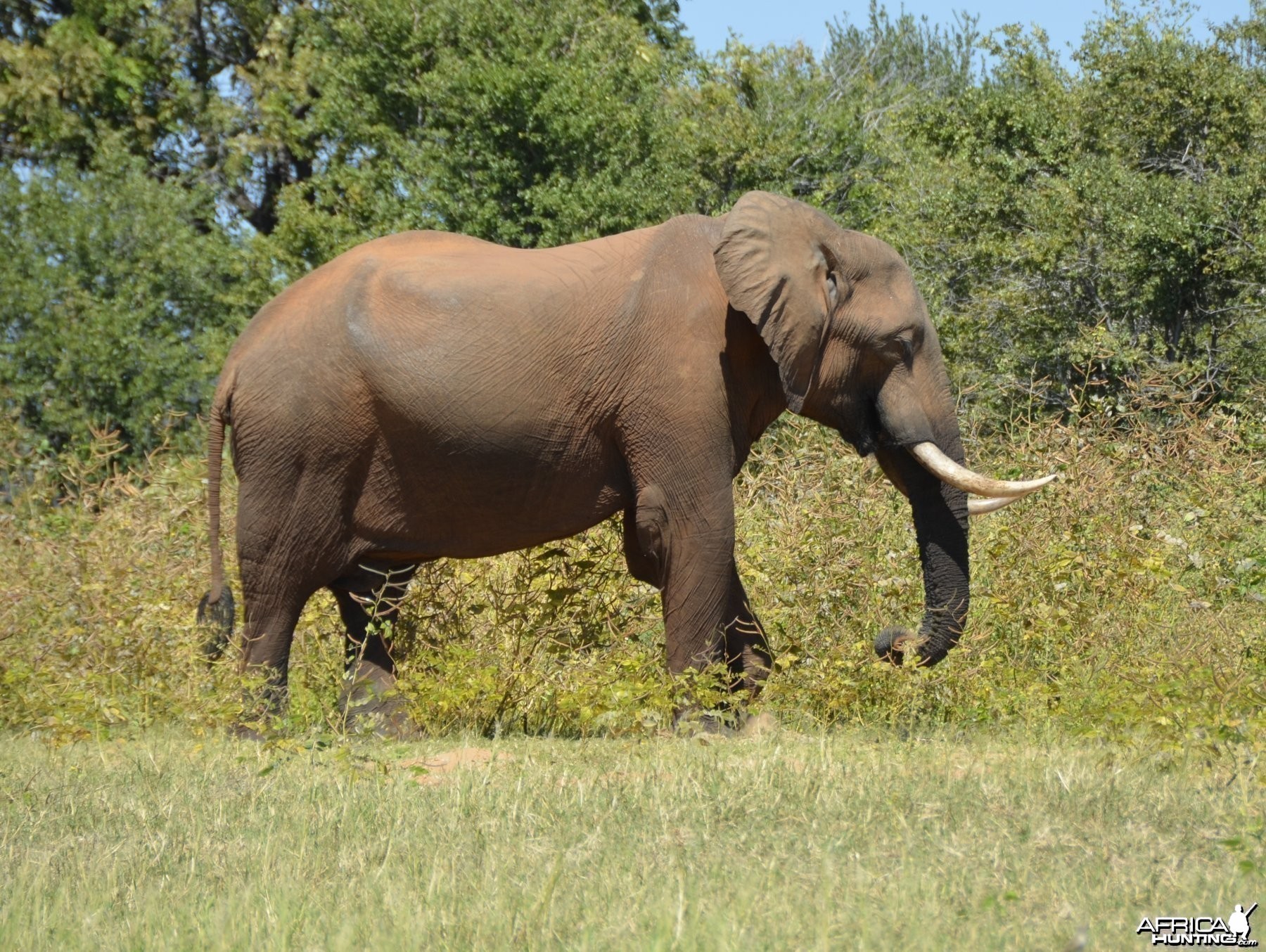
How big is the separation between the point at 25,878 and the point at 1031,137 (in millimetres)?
13818

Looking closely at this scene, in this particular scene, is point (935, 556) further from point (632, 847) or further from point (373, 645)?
point (632, 847)

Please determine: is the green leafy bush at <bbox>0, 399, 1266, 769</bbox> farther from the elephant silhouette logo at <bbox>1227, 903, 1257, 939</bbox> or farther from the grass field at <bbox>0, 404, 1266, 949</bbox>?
the elephant silhouette logo at <bbox>1227, 903, 1257, 939</bbox>

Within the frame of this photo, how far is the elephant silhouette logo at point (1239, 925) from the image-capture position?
159 inches

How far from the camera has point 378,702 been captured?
8.10m

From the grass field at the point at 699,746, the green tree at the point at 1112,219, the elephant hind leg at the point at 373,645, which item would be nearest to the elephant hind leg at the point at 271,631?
the grass field at the point at 699,746

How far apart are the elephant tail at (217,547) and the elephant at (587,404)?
5cm

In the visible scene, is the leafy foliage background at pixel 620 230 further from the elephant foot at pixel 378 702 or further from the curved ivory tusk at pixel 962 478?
the curved ivory tusk at pixel 962 478

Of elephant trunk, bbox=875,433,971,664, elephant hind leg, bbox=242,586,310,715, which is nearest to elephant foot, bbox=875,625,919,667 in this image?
elephant trunk, bbox=875,433,971,664

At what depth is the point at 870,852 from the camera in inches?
191

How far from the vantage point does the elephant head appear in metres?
7.47

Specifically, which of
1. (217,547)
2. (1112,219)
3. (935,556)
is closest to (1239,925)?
(935,556)

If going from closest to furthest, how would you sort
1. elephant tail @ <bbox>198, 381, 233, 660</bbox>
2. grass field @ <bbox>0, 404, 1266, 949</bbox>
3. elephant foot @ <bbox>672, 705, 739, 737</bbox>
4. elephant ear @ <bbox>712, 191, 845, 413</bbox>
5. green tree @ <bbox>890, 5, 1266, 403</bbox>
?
grass field @ <bbox>0, 404, 1266, 949</bbox> < elephant foot @ <bbox>672, 705, 739, 737</bbox> < elephant ear @ <bbox>712, 191, 845, 413</bbox> < elephant tail @ <bbox>198, 381, 233, 660</bbox> < green tree @ <bbox>890, 5, 1266, 403</bbox>

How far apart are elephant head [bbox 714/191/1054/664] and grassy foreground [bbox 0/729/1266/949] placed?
110 cm

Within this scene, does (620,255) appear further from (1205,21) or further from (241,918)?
(1205,21)
